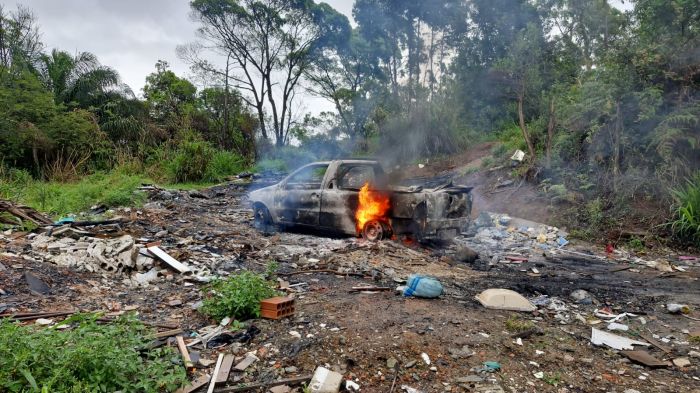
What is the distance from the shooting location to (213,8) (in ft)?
82.3

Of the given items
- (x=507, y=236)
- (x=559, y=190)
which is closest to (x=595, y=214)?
(x=559, y=190)

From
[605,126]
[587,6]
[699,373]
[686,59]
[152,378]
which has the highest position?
[587,6]

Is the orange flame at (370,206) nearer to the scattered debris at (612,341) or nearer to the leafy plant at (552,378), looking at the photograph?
the scattered debris at (612,341)

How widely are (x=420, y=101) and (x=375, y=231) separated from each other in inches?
524

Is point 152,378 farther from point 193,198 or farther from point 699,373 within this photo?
point 193,198

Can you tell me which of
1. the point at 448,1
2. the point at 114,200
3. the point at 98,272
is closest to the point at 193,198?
the point at 114,200

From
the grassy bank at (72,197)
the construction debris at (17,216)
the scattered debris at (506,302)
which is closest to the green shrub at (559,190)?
the scattered debris at (506,302)

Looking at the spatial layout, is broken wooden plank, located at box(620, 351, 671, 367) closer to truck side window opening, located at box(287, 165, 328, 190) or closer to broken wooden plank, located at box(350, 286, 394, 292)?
broken wooden plank, located at box(350, 286, 394, 292)

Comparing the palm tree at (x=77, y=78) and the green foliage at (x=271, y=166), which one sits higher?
the palm tree at (x=77, y=78)

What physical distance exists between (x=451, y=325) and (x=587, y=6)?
73.3 ft

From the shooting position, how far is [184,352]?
3379 millimetres

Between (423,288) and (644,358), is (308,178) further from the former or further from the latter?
(644,358)

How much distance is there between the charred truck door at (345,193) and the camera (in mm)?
8070

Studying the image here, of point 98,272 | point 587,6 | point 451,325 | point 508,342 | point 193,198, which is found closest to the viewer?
point 508,342
